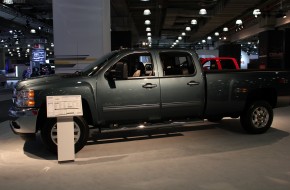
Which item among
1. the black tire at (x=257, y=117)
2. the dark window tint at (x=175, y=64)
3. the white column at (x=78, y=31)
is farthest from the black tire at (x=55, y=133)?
the white column at (x=78, y=31)

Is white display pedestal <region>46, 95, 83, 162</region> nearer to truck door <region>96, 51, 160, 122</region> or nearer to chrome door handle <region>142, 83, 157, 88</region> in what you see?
truck door <region>96, 51, 160, 122</region>

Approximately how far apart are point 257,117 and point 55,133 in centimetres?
419

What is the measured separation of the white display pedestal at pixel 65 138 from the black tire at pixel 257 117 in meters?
3.76

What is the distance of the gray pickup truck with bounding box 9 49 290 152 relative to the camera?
19.5ft

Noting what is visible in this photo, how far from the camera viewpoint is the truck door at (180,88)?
259 inches

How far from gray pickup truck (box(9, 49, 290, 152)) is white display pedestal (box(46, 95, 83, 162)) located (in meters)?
0.40

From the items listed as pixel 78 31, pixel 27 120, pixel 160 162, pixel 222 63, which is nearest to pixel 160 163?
pixel 160 162

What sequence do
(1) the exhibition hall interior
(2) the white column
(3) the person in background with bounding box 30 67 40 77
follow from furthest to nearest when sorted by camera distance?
(3) the person in background with bounding box 30 67 40 77 < (2) the white column < (1) the exhibition hall interior

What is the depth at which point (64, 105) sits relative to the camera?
5480 mm

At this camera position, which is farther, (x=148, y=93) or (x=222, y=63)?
(x=222, y=63)

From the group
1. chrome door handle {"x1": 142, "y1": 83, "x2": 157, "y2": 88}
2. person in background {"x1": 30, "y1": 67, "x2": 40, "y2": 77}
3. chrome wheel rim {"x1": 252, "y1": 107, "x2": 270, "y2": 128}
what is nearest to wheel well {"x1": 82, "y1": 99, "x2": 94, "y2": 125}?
chrome door handle {"x1": 142, "y1": 83, "x2": 157, "y2": 88}

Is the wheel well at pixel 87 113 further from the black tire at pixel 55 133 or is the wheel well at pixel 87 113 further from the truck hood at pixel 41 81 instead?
the truck hood at pixel 41 81

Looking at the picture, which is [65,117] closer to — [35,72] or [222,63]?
[222,63]

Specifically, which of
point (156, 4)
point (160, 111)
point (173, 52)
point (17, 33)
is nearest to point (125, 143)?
point (160, 111)
